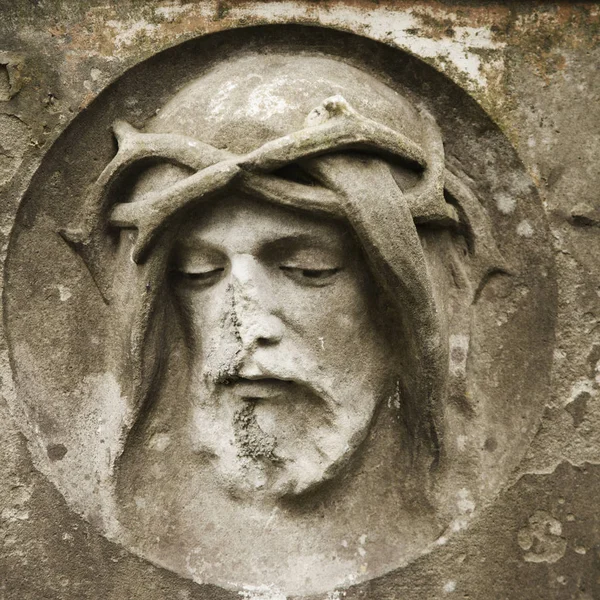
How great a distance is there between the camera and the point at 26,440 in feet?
7.34

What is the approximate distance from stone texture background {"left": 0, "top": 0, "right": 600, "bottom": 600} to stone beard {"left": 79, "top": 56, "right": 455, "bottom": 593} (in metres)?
0.12

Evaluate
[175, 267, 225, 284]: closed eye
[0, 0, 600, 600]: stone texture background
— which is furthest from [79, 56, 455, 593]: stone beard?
[0, 0, 600, 600]: stone texture background

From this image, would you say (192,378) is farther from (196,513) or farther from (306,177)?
(306,177)

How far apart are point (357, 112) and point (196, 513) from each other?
1.10 meters

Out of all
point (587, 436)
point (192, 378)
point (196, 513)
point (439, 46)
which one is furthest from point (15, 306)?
point (587, 436)

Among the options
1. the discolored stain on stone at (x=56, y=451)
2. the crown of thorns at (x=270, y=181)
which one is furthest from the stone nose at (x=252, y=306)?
the discolored stain on stone at (x=56, y=451)

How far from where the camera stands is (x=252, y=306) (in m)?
2.12

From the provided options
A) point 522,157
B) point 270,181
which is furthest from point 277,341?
point 522,157

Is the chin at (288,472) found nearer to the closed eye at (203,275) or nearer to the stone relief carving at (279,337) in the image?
the stone relief carving at (279,337)

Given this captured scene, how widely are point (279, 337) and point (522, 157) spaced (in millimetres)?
791

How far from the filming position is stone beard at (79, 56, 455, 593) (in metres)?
2.09

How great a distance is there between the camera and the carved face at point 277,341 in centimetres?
213

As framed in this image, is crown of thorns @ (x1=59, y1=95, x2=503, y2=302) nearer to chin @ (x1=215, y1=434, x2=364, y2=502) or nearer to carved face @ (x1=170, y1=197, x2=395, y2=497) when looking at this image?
carved face @ (x1=170, y1=197, x2=395, y2=497)

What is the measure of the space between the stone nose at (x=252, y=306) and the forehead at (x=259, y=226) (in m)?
0.05
